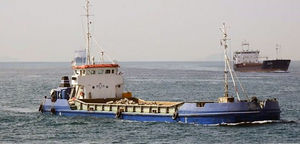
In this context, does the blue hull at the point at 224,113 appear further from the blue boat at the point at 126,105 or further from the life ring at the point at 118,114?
the life ring at the point at 118,114

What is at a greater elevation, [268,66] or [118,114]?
[268,66]

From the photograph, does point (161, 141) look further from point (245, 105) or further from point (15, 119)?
point (15, 119)

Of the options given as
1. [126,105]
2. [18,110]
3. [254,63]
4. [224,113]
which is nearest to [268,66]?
[254,63]

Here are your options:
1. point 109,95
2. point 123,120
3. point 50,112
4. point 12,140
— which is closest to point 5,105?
point 50,112

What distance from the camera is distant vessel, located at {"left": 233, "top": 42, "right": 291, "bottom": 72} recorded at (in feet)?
571

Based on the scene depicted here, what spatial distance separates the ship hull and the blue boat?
127991 mm

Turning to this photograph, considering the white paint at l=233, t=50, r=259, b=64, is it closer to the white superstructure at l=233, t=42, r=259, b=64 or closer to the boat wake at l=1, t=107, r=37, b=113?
the white superstructure at l=233, t=42, r=259, b=64

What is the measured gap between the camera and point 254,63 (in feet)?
602

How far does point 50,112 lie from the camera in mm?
49438

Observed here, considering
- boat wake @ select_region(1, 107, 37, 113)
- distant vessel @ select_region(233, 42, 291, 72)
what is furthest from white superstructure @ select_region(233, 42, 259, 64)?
boat wake @ select_region(1, 107, 37, 113)

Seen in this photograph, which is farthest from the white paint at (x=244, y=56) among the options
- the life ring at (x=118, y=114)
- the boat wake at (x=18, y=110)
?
the life ring at (x=118, y=114)

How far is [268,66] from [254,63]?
10.7m

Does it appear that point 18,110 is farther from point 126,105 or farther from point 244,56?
point 244,56

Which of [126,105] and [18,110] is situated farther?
[18,110]
